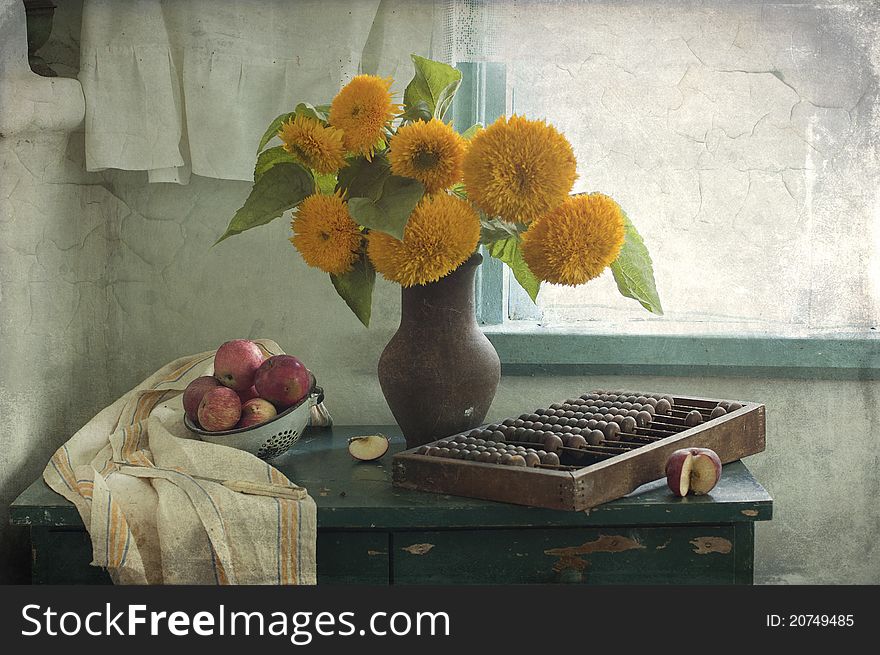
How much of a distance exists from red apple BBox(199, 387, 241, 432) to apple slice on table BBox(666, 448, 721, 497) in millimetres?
565

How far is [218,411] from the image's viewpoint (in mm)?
1201

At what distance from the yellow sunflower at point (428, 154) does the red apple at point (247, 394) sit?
367mm

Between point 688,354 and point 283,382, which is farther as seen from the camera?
point 688,354

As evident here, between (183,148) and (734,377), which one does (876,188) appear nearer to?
(734,377)

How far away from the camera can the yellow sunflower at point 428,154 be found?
3.67 feet

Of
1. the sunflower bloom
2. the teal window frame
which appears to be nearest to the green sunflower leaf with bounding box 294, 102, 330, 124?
the sunflower bloom

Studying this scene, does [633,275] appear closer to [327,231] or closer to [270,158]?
[327,231]

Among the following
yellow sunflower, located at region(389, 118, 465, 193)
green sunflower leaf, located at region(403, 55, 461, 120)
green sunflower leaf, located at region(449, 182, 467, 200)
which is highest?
green sunflower leaf, located at region(403, 55, 461, 120)

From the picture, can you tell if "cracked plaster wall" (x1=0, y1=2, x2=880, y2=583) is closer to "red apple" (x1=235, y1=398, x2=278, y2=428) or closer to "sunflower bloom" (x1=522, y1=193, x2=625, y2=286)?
"red apple" (x1=235, y1=398, x2=278, y2=428)

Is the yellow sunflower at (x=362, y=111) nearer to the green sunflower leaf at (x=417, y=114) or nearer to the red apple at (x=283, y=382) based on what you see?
the green sunflower leaf at (x=417, y=114)

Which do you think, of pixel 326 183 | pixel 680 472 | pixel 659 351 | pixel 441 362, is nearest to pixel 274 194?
pixel 326 183

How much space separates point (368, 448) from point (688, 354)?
0.62 meters

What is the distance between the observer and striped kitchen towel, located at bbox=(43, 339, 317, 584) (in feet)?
3.48

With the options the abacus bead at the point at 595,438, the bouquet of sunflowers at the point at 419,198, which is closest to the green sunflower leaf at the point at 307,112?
the bouquet of sunflowers at the point at 419,198
